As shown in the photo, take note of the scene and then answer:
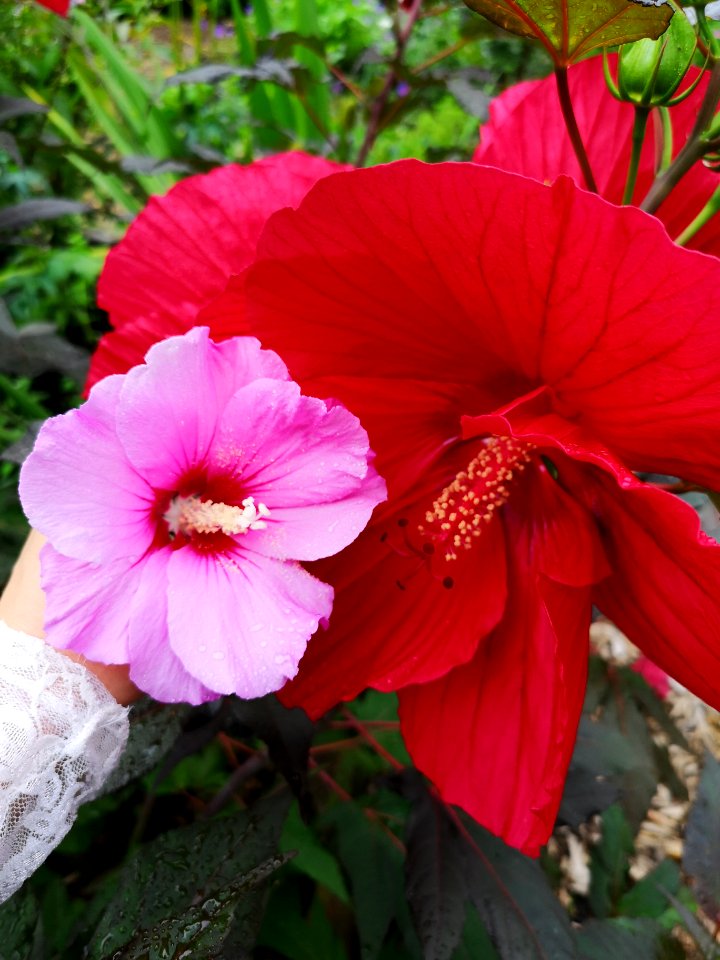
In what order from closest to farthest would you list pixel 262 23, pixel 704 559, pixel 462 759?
pixel 704 559 → pixel 462 759 → pixel 262 23

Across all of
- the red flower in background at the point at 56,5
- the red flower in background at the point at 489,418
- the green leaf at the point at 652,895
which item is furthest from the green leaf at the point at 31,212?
the green leaf at the point at 652,895

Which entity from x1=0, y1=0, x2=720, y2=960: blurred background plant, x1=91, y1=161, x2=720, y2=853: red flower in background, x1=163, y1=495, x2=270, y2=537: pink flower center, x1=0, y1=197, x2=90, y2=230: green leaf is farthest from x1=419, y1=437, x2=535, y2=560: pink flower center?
x1=0, y1=197, x2=90, y2=230: green leaf

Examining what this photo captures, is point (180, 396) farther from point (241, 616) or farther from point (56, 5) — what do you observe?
point (56, 5)

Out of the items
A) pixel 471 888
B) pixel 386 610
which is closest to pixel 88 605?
pixel 386 610

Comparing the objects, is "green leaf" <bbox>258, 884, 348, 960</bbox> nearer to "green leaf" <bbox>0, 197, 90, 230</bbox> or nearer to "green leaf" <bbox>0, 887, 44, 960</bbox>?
"green leaf" <bbox>0, 887, 44, 960</bbox>

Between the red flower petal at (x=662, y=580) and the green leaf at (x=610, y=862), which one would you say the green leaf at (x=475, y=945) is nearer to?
the green leaf at (x=610, y=862)

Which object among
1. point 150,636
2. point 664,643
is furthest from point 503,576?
point 150,636

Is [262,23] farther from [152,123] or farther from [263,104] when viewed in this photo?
[152,123]
